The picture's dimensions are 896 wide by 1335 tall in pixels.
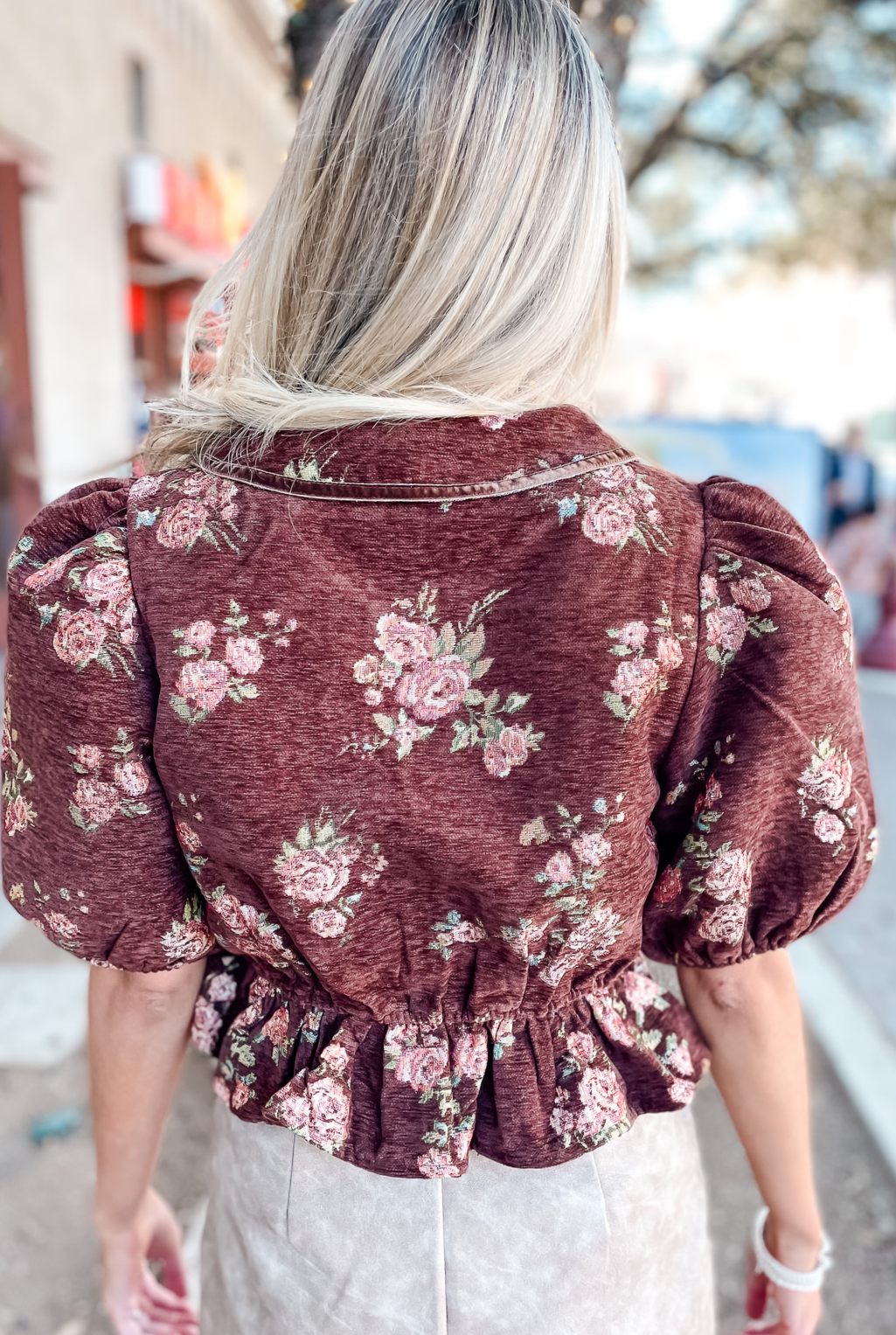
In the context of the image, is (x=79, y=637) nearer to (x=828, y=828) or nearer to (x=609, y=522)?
(x=609, y=522)

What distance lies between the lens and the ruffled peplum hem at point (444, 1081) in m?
0.98

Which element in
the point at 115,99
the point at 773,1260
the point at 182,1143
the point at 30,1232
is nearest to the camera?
the point at 773,1260

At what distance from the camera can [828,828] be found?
38.7 inches

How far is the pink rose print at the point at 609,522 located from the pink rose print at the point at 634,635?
0.07m

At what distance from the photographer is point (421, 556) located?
0.88 metres

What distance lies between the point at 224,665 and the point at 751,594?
1.62ft

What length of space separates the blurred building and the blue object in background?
258cm

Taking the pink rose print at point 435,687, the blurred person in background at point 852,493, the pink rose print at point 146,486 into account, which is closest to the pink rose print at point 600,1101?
the pink rose print at point 435,687

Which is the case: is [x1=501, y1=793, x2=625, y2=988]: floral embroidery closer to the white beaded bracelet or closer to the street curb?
the white beaded bracelet

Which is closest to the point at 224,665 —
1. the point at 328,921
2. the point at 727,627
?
the point at 328,921

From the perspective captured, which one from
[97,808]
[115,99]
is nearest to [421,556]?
[97,808]

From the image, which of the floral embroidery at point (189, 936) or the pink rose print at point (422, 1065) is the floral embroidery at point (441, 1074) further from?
the floral embroidery at point (189, 936)

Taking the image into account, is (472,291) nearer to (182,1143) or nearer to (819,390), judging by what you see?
(182,1143)

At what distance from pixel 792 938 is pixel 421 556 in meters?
0.59
